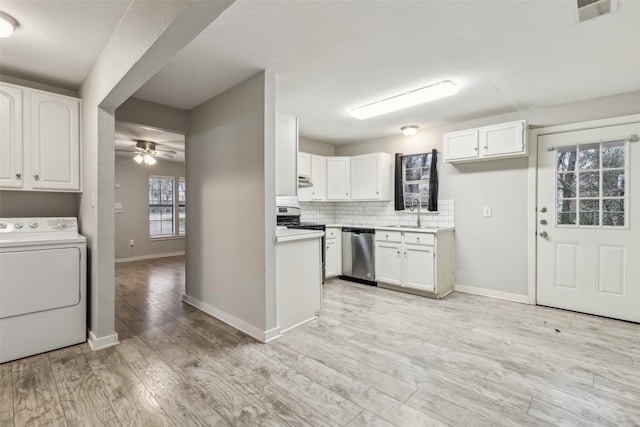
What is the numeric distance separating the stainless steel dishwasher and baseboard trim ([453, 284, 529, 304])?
119 cm

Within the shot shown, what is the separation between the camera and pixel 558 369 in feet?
7.13

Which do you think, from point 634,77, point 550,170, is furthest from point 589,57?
point 550,170

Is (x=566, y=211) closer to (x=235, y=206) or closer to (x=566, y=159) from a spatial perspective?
(x=566, y=159)

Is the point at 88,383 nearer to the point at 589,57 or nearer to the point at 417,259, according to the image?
the point at 417,259

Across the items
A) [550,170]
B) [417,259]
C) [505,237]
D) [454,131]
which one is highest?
[454,131]

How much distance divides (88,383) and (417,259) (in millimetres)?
3454

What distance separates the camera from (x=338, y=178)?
512 centimetres

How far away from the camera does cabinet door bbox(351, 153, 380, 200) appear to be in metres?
4.77

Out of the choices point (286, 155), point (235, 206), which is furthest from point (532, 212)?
point (235, 206)

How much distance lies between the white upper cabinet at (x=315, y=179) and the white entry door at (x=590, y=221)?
295cm

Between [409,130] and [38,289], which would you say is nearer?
[38,289]

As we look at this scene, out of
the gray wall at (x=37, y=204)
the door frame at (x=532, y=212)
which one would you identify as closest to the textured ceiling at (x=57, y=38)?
the gray wall at (x=37, y=204)

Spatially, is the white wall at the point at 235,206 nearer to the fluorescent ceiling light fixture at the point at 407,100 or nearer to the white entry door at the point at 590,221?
the fluorescent ceiling light fixture at the point at 407,100

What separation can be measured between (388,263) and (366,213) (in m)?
1.21
